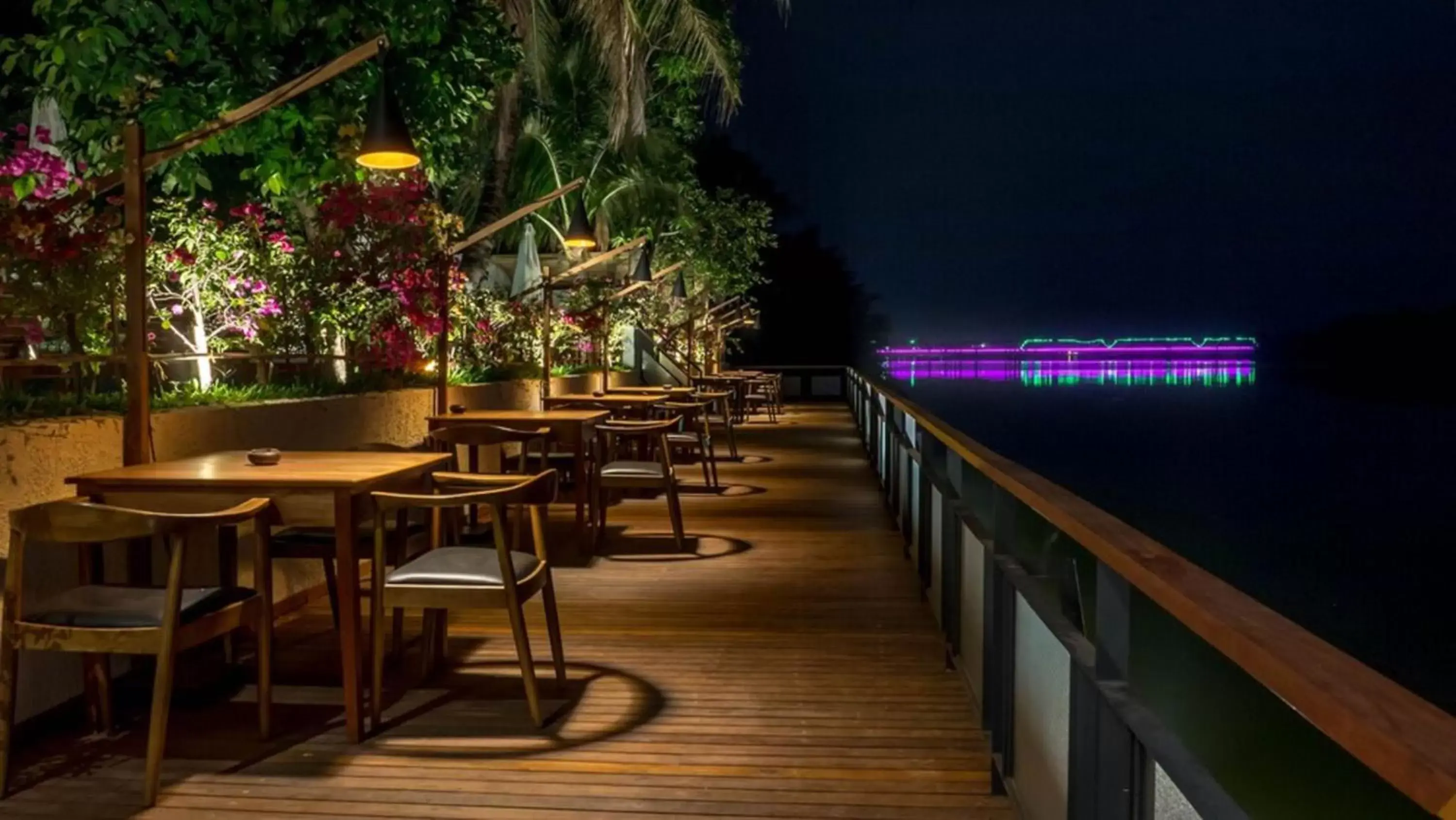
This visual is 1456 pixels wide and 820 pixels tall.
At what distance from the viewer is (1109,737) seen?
5.42ft

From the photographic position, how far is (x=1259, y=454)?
4528 centimetres

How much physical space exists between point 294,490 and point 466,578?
0.51 meters

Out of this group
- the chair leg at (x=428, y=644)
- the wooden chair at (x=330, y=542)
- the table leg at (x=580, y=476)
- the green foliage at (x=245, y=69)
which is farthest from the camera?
the table leg at (x=580, y=476)

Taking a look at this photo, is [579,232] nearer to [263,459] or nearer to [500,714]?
[263,459]

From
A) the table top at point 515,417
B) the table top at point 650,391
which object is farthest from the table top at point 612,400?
the table top at point 515,417

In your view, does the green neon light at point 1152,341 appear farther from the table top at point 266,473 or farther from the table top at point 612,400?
the table top at point 266,473

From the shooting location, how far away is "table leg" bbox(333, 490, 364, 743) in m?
3.15

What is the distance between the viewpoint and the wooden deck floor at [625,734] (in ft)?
9.11

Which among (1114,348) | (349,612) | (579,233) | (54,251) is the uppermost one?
(1114,348)

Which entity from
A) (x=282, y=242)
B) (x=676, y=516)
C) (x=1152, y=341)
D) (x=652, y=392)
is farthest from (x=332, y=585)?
(x=1152, y=341)

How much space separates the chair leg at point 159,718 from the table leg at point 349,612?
495 millimetres

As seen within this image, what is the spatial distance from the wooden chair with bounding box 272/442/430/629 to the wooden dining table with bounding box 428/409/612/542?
1326 mm

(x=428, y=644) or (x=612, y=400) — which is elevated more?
(x=612, y=400)

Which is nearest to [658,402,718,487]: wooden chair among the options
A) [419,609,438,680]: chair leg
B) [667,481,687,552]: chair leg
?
[667,481,687,552]: chair leg
